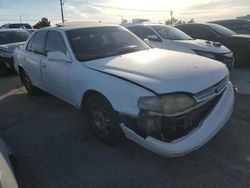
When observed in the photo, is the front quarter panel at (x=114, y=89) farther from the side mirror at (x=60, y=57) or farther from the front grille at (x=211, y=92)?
the front grille at (x=211, y=92)

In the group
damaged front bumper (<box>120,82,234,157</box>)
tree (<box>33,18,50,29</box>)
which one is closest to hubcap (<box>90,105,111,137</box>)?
damaged front bumper (<box>120,82,234,157</box>)

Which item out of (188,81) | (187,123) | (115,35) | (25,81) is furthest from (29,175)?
(25,81)

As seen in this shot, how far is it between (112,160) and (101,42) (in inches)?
79.2

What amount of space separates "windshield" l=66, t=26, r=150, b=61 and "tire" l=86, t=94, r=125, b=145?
0.76 m

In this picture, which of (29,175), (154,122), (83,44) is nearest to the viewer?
(154,122)

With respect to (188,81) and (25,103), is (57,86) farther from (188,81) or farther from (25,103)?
(188,81)

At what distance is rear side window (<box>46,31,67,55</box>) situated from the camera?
15.5ft

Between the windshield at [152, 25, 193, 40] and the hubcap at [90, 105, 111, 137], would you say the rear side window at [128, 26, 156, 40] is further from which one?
the hubcap at [90, 105, 111, 137]

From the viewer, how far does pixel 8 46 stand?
998 cm

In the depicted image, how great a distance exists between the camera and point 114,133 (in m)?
3.66

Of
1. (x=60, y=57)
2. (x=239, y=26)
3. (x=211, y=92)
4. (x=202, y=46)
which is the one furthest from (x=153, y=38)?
(x=239, y=26)

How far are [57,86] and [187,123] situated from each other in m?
2.66

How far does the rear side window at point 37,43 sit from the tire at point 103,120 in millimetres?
2123

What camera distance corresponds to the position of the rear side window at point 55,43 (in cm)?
472
